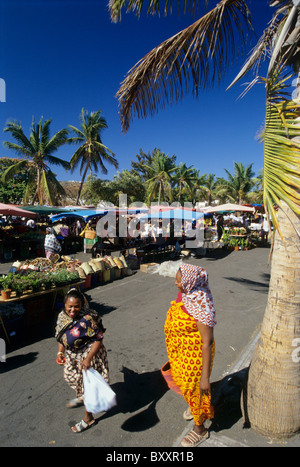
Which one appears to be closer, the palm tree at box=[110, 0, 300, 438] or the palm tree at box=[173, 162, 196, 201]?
the palm tree at box=[110, 0, 300, 438]

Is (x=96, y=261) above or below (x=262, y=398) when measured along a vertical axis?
above

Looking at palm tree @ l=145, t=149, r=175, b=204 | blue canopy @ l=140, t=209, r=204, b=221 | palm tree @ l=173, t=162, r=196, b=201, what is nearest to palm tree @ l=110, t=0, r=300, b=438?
blue canopy @ l=140, t=209, r=204, b=221

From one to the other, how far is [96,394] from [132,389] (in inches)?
42.4

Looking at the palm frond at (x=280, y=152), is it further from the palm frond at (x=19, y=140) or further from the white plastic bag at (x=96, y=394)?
the palm frond at (x=19, y=140)

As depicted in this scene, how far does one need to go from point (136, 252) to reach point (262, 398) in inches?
355

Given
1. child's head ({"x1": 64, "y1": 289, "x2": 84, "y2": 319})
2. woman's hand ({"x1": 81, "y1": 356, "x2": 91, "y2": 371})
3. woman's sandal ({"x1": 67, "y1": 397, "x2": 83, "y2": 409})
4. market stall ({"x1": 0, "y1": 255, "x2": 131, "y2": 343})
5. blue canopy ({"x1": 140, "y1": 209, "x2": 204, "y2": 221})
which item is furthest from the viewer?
blue canopy ({"x1": 140, "y1": 209, "x2": 204, "y2": 221})

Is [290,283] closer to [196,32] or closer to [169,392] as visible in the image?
[169,392]

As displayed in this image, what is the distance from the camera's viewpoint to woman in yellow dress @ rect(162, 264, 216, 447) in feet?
7.40

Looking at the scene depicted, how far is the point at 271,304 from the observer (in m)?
2.41

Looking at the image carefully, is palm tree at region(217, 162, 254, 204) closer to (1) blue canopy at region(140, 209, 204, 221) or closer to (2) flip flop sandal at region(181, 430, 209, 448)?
(1) blue canopy at region(140, 209, 204, 221)

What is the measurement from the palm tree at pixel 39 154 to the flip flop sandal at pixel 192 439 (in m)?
20.0

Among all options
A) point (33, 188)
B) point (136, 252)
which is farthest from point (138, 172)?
point (136, 252)

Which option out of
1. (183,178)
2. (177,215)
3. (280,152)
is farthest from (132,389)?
(183,178)

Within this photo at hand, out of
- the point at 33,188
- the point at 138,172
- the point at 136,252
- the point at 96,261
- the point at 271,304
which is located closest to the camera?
the point at 271,304
